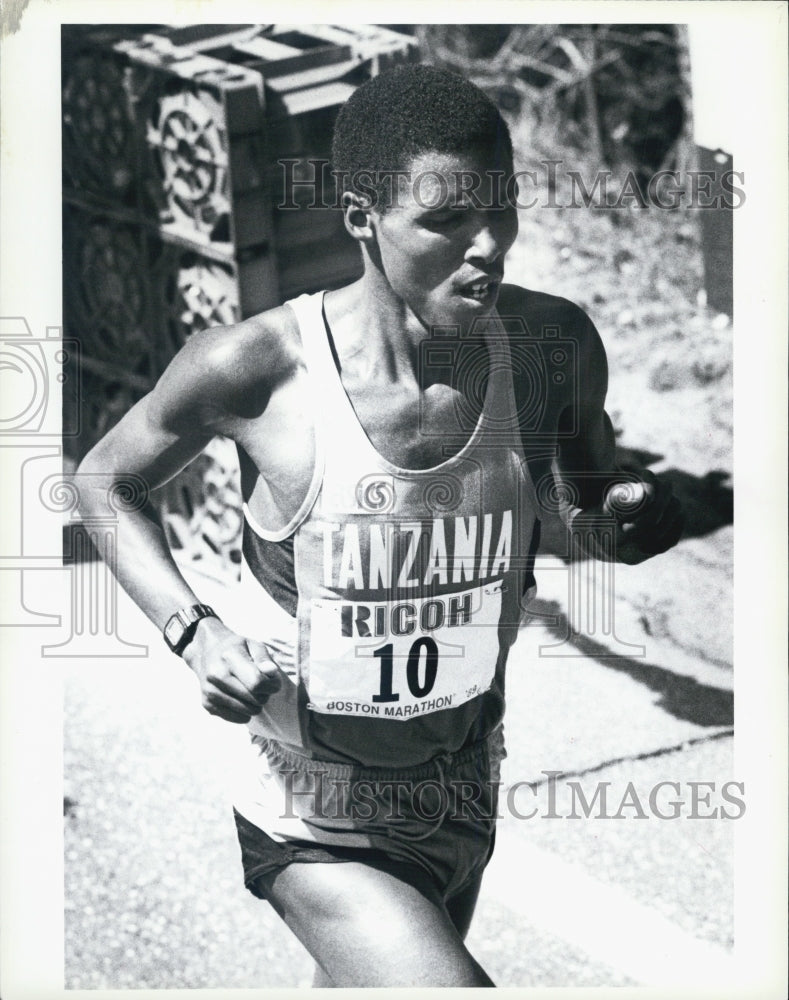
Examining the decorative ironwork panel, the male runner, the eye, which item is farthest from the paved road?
the eye

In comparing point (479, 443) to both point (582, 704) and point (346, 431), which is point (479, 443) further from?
point (582, 704)

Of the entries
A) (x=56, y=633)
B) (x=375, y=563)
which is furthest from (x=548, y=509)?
(x=56, y=633)

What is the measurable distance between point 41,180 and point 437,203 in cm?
100

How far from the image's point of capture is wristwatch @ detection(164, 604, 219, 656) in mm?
3305

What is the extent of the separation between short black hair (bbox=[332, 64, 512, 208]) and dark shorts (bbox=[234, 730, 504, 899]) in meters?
1.42

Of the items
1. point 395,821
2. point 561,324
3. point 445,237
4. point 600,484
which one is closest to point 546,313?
point 561,324

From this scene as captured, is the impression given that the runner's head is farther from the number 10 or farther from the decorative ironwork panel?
the number 10

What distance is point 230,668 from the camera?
325 cm

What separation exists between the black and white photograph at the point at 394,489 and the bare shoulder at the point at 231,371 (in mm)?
11

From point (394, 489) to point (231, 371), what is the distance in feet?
1.59

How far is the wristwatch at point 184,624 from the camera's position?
130 inches

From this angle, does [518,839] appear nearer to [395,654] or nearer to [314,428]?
[395,654]

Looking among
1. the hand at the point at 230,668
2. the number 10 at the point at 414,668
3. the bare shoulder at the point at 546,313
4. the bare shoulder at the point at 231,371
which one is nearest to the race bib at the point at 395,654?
the number 10 at the point at 414,668

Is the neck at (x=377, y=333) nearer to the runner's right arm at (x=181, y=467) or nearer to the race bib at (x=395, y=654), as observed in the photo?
the runner's right arm at (x=181, y=467)
